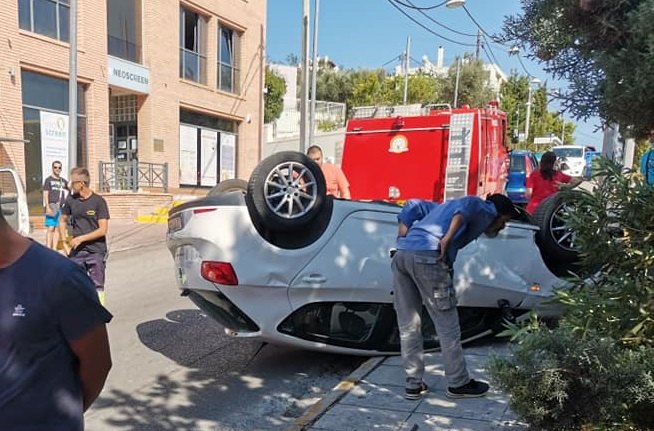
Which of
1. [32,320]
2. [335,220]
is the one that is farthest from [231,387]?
[32,320]

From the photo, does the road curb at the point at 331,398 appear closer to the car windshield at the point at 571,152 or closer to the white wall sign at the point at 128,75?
the white wall sign at the point at 128,75

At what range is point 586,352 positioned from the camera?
255 cm

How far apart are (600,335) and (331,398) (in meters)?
1.87

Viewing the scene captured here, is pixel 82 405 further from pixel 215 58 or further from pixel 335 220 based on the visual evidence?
pixel 215 58

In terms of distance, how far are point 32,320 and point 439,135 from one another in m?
7.58

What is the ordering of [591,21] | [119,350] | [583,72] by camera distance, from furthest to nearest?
[119,350]
[583,72]
[591,21]

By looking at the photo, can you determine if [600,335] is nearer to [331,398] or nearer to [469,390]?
[469,390]

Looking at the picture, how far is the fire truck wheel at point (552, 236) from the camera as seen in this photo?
460 cm

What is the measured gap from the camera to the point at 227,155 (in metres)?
22.0

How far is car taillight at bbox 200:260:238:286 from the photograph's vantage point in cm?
390

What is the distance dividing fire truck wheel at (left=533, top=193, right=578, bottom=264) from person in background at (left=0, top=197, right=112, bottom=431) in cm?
393

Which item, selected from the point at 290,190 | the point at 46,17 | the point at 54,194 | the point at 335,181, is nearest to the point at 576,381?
the point at 290,190

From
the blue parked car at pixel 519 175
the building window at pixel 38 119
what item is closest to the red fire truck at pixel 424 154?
the blue parked car at pixel 519 175

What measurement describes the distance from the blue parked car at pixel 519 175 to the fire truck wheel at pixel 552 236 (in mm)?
10744
